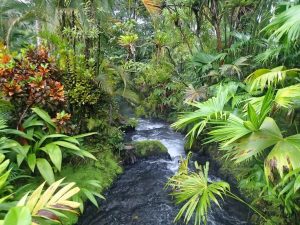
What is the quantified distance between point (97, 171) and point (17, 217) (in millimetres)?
4065

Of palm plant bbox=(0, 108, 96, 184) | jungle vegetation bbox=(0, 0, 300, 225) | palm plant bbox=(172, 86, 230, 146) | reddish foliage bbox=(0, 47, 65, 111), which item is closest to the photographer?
jungle vegetation bbox=(0, 0, 300, 225)

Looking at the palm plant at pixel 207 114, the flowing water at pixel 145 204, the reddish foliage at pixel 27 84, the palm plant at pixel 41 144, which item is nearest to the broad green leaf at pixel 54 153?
the palm plant at pixel 41 144

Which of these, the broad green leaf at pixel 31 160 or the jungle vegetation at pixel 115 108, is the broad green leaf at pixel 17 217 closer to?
the jungle vegetation at pixel 115 108

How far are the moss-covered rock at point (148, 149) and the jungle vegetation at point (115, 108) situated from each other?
68 cm

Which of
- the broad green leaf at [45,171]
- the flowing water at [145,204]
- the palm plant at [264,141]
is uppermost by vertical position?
the palm plant at [264,141]

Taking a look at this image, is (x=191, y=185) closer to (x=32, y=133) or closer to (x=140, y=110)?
(x=32, y=133)

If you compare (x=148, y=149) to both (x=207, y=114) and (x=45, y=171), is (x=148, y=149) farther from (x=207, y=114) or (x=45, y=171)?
(x=207, y=114)

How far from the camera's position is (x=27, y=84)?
4.38 metres

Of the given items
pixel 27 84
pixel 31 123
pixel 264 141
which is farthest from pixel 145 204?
pixel 264 141

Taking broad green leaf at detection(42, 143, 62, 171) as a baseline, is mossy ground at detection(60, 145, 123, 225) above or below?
below

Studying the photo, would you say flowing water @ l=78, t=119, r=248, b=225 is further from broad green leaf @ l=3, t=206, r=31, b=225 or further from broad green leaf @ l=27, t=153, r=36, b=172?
broad green leaf @ l=3, t=206, r=31, b=225

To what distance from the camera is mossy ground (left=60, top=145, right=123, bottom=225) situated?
15.5ft

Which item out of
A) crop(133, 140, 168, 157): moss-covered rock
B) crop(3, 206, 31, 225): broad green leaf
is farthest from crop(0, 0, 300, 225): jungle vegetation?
crop(133, 140, 168, 157): moss-covered rock

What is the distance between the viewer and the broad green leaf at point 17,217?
1.26 metres
